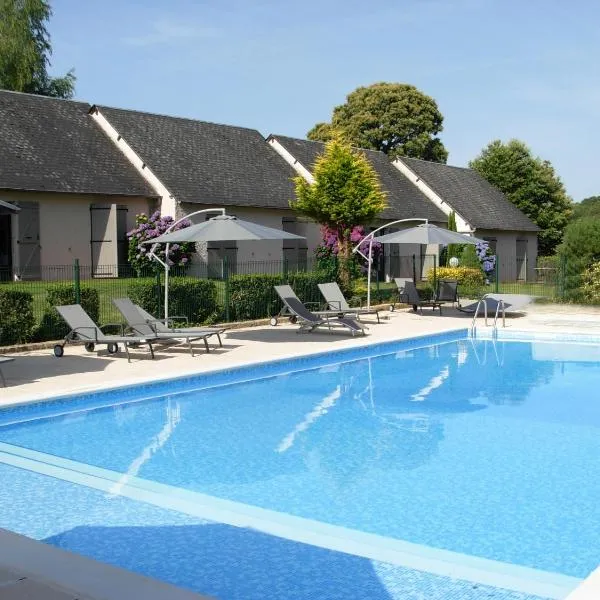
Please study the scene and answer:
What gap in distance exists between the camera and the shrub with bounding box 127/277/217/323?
16.0 meters

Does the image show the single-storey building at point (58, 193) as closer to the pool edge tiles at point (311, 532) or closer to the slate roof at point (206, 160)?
the slate roof at point (206, 160)

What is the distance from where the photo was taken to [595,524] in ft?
19.5

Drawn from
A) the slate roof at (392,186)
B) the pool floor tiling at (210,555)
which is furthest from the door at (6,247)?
the pool floor tiling at (210,555)

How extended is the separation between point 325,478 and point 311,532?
1.52 meters

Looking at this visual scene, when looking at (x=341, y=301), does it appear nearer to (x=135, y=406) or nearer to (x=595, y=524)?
(x=135, y=406)

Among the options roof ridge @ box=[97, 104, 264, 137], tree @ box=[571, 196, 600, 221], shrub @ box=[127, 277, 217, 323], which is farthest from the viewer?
tree @ box=[571, 196, 600, 221]

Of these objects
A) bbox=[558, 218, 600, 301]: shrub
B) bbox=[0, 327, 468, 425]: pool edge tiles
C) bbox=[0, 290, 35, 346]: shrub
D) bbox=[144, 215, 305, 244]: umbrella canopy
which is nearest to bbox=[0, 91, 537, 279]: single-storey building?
bbox=[0, 327, 468, 425]: pool edge tiles

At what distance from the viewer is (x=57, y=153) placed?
979 inches

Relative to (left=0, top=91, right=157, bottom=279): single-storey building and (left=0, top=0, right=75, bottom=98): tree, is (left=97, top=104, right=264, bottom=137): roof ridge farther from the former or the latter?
(left=0, top=0, right=75, bottom=98): tree

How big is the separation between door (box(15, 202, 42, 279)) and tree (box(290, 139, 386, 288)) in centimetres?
752

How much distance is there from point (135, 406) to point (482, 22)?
13.5 m

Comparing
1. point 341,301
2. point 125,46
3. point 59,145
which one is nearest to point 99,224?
point 59,145

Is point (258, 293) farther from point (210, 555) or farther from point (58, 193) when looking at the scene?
point (210, 555)

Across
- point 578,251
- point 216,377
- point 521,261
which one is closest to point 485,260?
point 578,251
